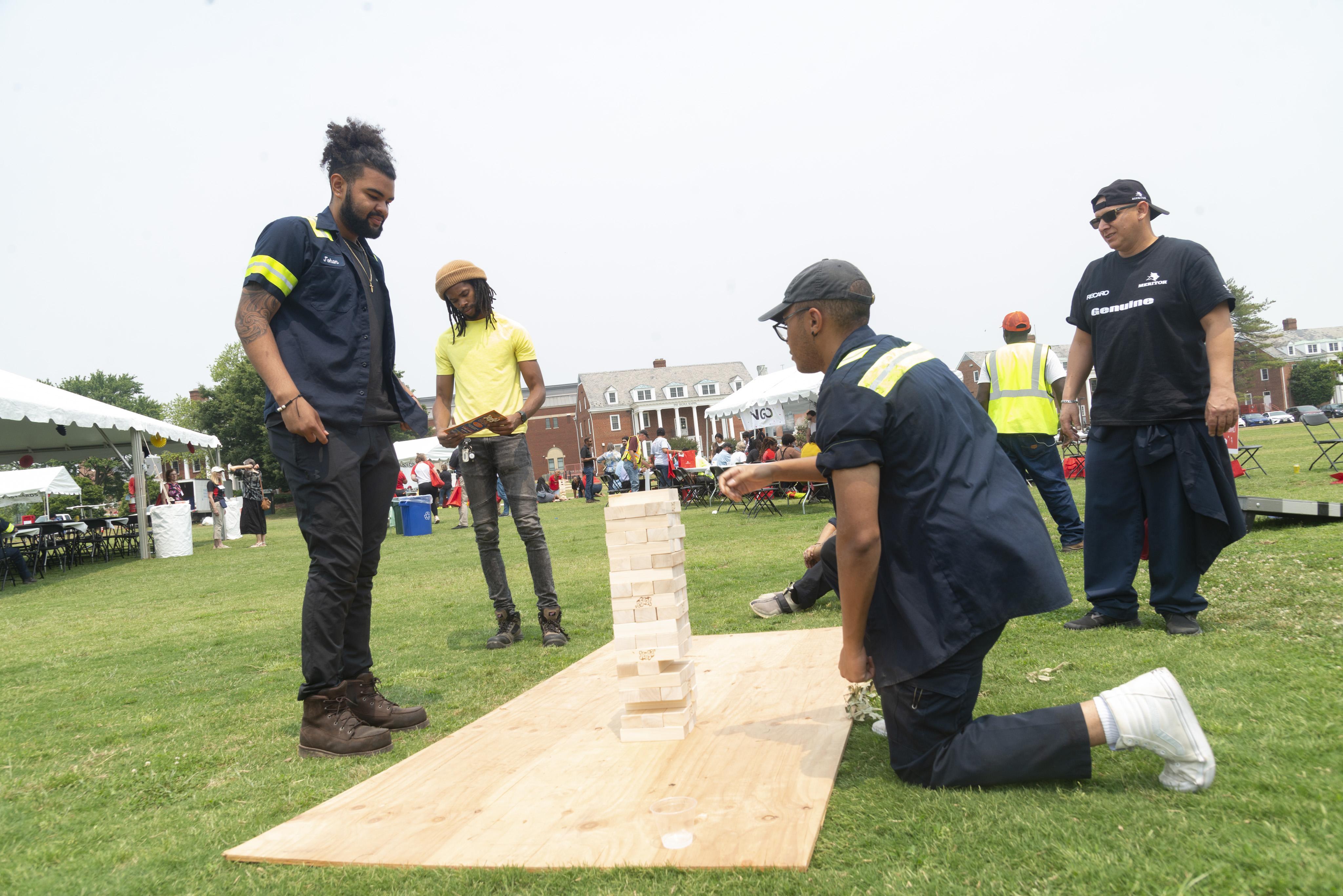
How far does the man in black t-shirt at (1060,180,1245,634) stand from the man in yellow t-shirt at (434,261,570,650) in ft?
9.75

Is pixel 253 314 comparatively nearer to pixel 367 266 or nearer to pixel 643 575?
pixel 367 266

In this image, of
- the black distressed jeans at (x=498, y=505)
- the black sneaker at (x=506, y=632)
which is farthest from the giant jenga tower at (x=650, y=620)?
the black sneaker at (x=506, y=632)

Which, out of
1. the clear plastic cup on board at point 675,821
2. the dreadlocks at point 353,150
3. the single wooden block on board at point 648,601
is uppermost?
the dreadlocks at point 353,150

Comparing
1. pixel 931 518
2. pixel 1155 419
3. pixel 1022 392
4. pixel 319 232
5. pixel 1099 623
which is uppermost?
pixel 319 232

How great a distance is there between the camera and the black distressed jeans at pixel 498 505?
17.0 feet

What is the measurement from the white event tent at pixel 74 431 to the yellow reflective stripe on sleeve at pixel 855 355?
13524 millimetres

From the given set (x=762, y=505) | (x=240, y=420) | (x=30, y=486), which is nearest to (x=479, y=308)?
(x=762, y=505)

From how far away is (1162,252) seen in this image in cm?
432

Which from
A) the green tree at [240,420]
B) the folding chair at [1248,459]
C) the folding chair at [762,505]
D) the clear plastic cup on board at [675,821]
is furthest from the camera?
the green tree at [240,420]

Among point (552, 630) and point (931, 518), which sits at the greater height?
point (931, 518)

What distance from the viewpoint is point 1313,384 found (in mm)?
82812

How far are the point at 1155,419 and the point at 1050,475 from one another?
3.02 metres

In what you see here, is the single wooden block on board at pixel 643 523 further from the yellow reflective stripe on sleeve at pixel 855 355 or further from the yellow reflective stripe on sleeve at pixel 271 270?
the yellow reflective stripe on sleeve at pixel 271 270

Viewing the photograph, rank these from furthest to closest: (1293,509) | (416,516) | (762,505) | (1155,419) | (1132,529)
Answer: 1. (416,516)
2. (762,505)
3. (1293,509)
4. (1132,529)
5. (1155,419)
